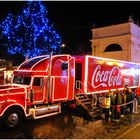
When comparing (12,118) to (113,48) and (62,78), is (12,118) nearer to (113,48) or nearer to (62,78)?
(62,78)

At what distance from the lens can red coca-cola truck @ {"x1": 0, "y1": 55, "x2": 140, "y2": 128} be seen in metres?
12.7

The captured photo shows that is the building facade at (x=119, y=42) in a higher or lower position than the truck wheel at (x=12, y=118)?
higher

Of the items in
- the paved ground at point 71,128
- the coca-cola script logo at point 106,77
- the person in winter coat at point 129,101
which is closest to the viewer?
the paved ground at point 71,128

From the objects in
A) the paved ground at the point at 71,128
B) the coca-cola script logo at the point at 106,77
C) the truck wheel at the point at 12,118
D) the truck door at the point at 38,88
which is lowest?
the paved ground at the point at 71,128

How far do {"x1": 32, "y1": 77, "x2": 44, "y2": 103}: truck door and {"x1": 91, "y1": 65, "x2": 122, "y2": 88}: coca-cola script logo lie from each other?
14.2 ft

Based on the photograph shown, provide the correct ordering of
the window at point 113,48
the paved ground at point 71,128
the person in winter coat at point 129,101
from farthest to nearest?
the window at point 113,48 < the person in winter coat at point 129,101 < the paved ground at point 71,128

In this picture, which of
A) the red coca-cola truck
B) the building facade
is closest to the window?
the building facade

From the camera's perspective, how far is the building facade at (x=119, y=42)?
1580 inches

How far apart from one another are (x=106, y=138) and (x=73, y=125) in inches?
109

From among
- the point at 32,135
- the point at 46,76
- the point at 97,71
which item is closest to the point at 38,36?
the point at 97,71

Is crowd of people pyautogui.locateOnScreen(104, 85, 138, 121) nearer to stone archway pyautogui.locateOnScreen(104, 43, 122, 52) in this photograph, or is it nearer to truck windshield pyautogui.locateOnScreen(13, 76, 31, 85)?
truck windshield pyautogui.locateOnScreen(13, 76, 31, 85)

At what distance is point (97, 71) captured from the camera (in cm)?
1795

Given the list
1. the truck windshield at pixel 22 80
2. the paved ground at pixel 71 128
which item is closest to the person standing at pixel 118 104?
the paved ground at pixel 71 128

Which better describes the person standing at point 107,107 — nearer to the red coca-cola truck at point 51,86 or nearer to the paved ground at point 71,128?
the paved ground at point 71,128
